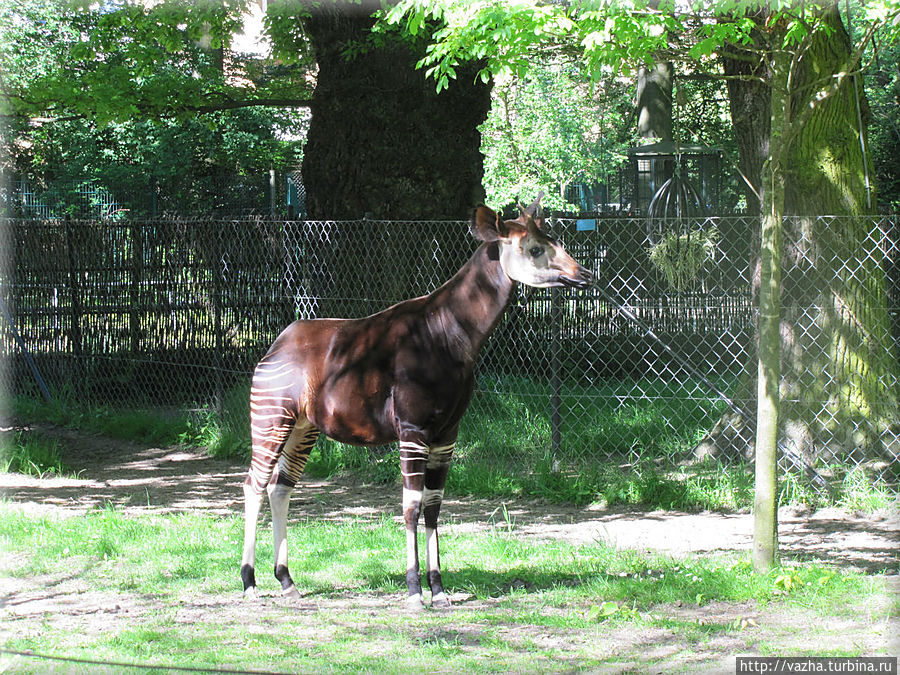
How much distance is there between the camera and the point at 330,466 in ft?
28.9

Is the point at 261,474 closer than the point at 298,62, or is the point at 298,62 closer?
the point at 261,474

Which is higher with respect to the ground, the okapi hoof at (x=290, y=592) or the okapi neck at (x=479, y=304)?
the okapi neck at (x=479, y=304)

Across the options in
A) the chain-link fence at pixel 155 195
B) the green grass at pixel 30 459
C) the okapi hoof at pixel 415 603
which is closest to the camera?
the okapi hoof at pixel 415 603

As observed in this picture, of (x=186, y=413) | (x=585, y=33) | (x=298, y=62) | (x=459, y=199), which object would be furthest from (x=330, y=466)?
(x=298, y=62)

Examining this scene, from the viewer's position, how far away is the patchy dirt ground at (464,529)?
13.6 ft

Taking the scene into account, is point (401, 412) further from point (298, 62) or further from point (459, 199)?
point (298, 62)

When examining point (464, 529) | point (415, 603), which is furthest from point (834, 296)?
point (415, 603)

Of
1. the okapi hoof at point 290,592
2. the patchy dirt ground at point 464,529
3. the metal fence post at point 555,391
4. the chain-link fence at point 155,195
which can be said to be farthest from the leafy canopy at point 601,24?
the chain-link fence at point 155,195

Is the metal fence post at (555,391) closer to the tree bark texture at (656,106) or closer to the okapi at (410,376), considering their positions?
the okapi at (410,376)

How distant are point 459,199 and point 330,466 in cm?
349

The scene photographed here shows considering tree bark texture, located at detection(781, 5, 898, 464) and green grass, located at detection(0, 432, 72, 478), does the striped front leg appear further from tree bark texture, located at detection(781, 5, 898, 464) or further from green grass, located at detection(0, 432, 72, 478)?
green grass, located at detection(0, 432, 72, 478)

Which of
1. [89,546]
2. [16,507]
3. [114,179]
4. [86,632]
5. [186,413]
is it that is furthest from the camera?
[114,179]

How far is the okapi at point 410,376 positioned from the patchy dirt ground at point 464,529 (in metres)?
0.52

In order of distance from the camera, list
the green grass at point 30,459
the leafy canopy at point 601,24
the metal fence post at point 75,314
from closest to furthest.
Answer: the leafy canopy at point 601,24, the green grass at point 30,459, the metal fence post at point 75,314
